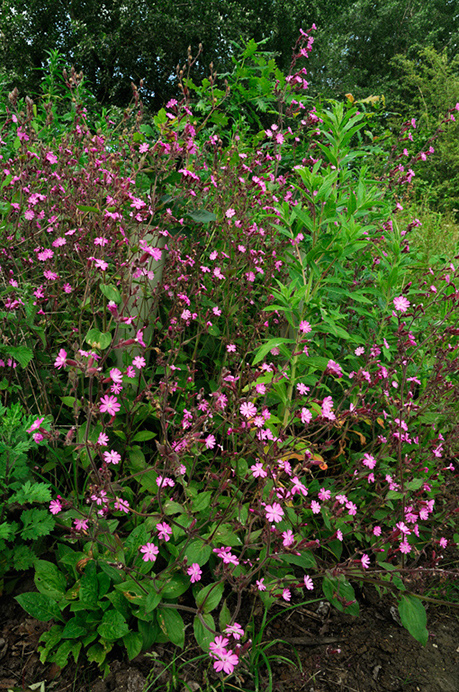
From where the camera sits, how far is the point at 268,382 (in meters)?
2.02

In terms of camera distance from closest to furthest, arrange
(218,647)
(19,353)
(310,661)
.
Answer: (218,647) < (310,661) < (19,353)

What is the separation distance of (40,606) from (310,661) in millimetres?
1061

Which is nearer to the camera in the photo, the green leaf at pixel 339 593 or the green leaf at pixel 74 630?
the green leaf at pixel 74 630

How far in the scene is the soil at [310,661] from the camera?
63.5 inches

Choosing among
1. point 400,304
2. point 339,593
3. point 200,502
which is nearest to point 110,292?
point 200,502

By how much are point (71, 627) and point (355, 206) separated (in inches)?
84.7

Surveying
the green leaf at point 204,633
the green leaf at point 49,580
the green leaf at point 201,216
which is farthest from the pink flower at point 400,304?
the green leaf at point 49,580

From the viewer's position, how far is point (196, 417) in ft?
6.45

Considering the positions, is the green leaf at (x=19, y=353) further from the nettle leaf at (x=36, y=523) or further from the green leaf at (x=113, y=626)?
the green leaf at (x=113, y=626)

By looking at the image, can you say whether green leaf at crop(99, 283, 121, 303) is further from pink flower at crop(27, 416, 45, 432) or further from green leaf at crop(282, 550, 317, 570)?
green leaf at crop(282, 550, 317, 570)

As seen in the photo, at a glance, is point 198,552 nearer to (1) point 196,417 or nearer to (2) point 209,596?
(2) point 209,596

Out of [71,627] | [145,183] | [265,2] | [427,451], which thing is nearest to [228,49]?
[265,2]

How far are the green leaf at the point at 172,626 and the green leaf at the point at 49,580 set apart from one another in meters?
0.39

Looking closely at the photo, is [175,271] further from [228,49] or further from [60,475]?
[228,49]
